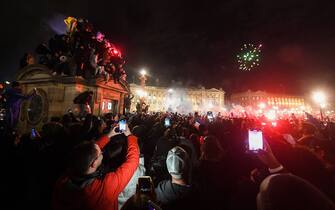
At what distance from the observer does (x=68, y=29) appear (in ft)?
46.2

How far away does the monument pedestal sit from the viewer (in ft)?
38.7

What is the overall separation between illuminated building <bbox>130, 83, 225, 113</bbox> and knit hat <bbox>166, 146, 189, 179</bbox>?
8503cm

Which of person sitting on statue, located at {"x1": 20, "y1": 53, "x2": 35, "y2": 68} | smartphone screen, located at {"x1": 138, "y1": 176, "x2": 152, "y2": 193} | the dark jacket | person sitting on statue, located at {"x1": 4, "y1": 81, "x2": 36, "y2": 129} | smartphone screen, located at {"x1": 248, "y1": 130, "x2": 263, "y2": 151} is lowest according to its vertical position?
the dark jacket

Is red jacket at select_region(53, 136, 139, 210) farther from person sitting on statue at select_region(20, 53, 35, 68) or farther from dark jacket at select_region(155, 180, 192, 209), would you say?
person sitting on statue at select_region(20, 53, 35, 68)

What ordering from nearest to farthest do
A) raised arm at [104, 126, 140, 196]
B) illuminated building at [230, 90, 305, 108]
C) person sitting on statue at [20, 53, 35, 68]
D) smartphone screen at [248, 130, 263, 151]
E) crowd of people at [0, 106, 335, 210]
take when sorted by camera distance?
crowd of people at [0, 106, 335, 210] < raised arm at [104, 126, 140, 196] < smartphone screen at [248, 130, 263, 151] < person sitting on statue at [20, 53, 35, 68] < illuminated building at [230, 90, 305, 108]

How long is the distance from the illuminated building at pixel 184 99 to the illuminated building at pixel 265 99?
16577 millimetres

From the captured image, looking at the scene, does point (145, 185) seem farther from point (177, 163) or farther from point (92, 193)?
point (177, 163)

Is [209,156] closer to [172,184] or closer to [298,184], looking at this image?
[172,184]

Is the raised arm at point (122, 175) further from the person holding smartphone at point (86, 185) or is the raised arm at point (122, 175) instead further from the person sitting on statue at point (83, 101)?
the person sitting on statue at point (83, 101)

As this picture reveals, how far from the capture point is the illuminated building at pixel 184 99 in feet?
297

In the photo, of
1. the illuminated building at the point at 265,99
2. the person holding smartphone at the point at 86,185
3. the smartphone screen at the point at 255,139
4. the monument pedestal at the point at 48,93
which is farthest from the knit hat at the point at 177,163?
the illuminated building at the point at 265,99

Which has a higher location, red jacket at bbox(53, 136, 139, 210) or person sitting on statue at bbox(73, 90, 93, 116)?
person sitting on statue at bbox(73, 90, 93, 116)

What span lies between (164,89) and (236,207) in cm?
9156

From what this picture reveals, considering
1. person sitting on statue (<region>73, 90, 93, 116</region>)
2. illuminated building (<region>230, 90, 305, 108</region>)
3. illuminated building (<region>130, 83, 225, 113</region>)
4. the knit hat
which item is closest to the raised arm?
the knit hat
